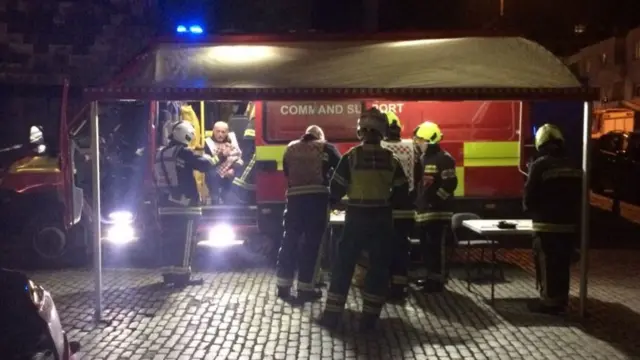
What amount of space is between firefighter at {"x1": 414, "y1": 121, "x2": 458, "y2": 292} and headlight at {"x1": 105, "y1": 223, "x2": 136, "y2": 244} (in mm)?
3825

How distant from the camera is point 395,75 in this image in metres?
6.98

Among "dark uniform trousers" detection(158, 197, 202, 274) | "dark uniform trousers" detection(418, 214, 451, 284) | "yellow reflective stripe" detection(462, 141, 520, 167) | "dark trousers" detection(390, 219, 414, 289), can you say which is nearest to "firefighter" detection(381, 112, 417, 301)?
"dark trousers" detection(390, 219, 414, 289)

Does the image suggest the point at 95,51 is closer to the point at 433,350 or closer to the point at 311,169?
the point at 311,169

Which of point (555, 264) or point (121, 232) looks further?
point (121, 232)

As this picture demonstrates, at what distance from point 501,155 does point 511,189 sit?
17.9 inches

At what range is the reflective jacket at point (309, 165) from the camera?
741cm

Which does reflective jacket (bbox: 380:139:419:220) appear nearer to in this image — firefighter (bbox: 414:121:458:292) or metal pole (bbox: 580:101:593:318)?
firefighter (bbox: 414:121:458:292)

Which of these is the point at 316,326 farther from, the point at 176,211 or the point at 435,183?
the point at 176,211

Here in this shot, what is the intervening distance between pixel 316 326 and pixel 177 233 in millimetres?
2190

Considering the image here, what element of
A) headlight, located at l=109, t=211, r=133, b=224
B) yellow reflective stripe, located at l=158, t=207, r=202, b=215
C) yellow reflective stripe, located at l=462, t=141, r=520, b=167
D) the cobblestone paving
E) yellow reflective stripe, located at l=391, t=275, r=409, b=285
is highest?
yellow reflective stripe, located at l=462, t=141, r=520, b=167

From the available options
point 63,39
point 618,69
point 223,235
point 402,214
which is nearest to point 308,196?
point 402,214

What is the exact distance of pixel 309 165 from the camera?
7.42 meters

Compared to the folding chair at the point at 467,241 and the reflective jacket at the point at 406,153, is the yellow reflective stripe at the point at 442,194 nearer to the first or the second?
the reflective jacket at the point at 406,153

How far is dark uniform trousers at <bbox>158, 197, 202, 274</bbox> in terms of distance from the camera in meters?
8.15
